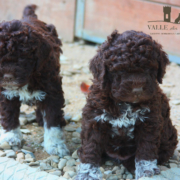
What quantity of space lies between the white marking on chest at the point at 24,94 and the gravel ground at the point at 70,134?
79 centimetres

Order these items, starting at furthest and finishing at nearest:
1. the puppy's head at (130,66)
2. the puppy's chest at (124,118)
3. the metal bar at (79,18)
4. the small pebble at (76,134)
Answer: the metal bar at (79,18) < the small pebble at (76,134) < the puppy's chest at (124,118) < the puppy's head at (130,66)

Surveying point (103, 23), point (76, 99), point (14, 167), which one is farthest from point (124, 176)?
point (103, 23)

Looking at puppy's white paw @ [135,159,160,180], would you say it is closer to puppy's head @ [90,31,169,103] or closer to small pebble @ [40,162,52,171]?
puppy's head @ [90,31,169,103]

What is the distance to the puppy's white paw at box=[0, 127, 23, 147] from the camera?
15.8 feet

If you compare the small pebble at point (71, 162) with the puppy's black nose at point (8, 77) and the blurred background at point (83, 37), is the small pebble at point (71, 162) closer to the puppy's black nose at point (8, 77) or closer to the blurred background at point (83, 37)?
the blurred background at point (83, 37)

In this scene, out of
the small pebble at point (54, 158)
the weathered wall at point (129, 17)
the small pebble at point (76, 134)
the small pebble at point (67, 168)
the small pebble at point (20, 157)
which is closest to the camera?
the small pebble at point (67, 168)

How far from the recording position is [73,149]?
498cm

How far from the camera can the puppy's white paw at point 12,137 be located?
4822 millimetres

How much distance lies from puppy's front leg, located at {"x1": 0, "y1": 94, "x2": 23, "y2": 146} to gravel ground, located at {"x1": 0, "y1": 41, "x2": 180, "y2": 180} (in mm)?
119

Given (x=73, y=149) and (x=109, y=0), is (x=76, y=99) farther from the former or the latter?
(x=109, y=0)

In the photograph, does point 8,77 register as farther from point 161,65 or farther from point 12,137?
point 161,65

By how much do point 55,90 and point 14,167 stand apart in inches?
48.6

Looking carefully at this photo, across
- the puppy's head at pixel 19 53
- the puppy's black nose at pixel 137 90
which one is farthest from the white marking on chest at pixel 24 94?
the puppy's black nose at pixel 137 90

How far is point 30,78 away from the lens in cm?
436
